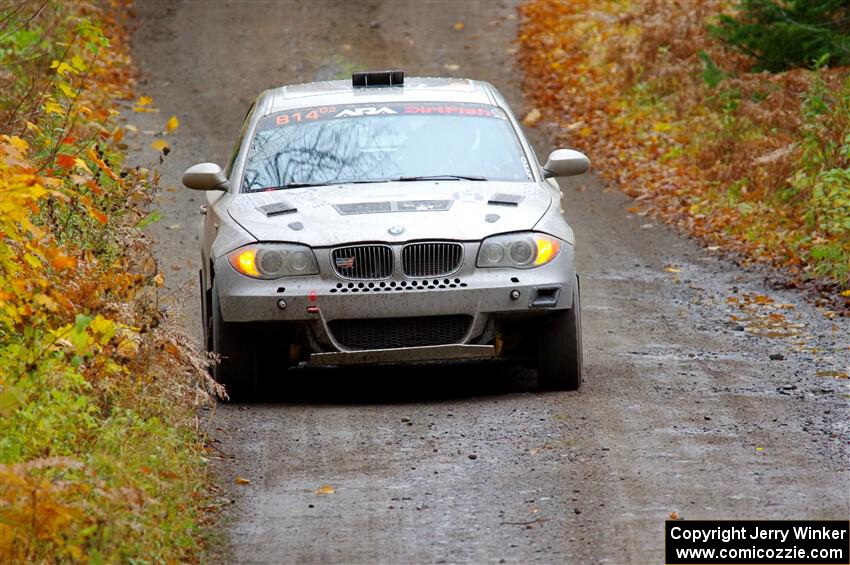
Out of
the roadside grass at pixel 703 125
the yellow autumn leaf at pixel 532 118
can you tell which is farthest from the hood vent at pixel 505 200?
the yellow autumn leaf at pixel 532 118

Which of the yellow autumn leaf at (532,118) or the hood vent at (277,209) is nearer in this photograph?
the hood vent at (277,209)

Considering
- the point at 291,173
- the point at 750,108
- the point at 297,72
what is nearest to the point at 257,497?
the point at 291,173

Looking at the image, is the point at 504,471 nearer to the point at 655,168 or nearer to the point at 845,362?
the point at 845,362

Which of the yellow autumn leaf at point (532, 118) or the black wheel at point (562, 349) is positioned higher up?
the black wheel at point (562, 349)

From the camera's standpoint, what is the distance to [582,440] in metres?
7.10

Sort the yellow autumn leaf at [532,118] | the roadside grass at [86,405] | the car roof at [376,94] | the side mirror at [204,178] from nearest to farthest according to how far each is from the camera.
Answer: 1. the roadside grass at [86,405]
2. the side mirror at [204,178]
3. the car roof at [376,94]
4. the yellow autumn leaf at [532,118]

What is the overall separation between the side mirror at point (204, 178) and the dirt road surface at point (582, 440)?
2.16 ft

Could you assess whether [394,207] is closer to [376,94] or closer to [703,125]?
[376,94]

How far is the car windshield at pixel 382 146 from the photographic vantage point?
8984mm

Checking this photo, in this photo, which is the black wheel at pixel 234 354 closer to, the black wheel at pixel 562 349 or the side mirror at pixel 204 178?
the side mirror at pixel 204 178

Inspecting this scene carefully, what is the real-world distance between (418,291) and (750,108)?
388 inches

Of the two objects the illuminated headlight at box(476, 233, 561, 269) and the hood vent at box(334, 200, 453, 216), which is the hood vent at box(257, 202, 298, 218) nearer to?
the hood vent at box(334, 200, 453, 216)

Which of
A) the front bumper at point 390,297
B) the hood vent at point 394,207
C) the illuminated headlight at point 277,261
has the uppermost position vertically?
the hood vent at point 394,207

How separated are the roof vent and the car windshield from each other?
1.98ft
